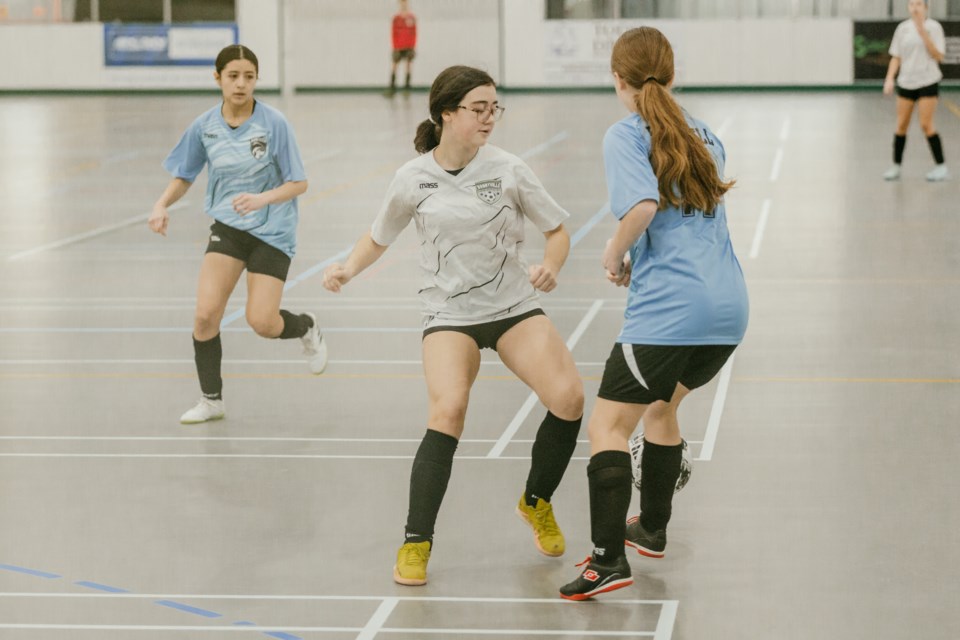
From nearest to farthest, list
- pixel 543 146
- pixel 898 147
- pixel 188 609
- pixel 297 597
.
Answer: pixel 188 609, pixel 297 597, pixel 898 147, pixel 543 146

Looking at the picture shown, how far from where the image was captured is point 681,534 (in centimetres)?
607

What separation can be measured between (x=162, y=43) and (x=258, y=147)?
106ft

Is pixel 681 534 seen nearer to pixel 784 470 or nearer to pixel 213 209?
pixel 784 470

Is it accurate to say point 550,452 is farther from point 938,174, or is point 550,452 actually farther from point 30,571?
point 938,174

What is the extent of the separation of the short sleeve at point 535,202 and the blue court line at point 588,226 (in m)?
8.30

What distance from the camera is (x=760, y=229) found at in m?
15.2

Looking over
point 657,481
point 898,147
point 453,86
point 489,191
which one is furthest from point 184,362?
point 898,147

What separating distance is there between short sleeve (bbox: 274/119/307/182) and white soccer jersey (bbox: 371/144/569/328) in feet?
7.75


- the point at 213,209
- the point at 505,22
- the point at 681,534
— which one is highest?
the point at 505,22

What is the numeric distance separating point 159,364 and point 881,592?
5.47 metres

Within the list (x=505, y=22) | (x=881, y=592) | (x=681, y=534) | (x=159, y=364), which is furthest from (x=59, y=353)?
(x=505, y=22)

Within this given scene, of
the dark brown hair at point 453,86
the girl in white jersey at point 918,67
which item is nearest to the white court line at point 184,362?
the dark brown hair at point 453,86

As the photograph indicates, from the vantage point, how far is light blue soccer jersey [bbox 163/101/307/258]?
7996 millimetres

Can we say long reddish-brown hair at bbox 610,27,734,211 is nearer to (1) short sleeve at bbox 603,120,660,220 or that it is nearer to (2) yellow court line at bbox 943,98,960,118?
(1) short sleeve at bbox 603,120,660,220
